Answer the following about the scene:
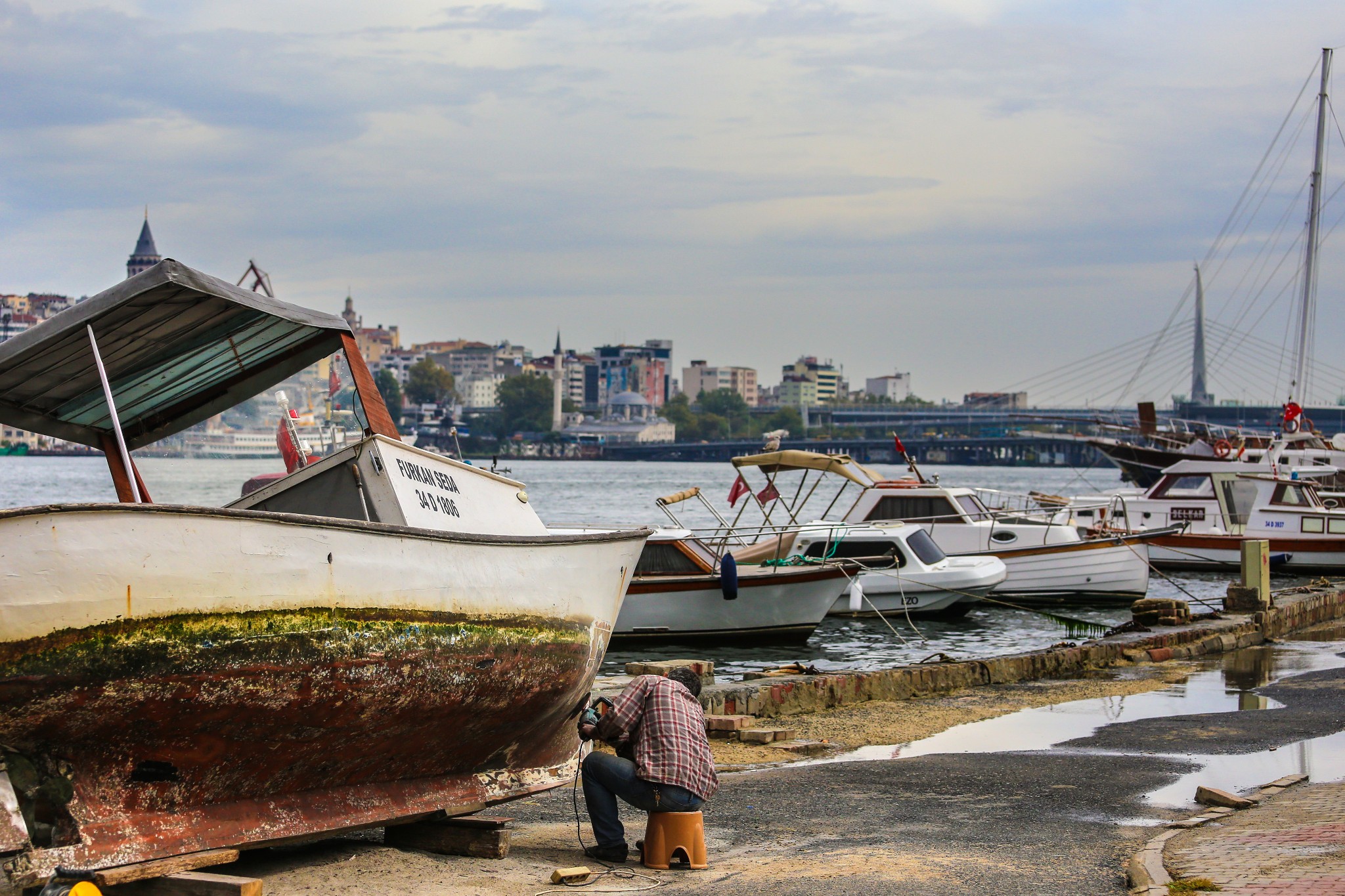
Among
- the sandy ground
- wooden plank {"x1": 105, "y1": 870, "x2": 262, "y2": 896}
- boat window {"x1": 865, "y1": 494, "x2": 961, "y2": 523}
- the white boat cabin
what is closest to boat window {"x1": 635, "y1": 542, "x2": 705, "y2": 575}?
boat window {"x1": 865, "y1": 494, "x2": 961, "y2": 523}

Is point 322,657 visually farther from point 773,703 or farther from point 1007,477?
point 1007,477

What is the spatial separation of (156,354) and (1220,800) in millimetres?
7230

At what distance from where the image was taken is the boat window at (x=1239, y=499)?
37.7 metres

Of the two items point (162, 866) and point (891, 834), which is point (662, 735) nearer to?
point (891, 834)

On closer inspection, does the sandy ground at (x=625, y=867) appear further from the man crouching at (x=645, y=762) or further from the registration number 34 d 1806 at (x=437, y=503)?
the registration number 34 d 1806 at (x=437, y=503)

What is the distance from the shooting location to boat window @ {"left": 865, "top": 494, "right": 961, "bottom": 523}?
29578mm

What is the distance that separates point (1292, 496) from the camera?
37.0m

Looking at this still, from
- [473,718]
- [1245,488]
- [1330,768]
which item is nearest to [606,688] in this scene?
[473,718]

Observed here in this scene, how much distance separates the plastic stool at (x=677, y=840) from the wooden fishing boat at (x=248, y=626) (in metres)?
1.26

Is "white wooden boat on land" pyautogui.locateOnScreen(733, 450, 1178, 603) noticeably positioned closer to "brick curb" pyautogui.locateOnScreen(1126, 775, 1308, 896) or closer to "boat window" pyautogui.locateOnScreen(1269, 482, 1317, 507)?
"boat window" pyautogui.locateOnScreen(1269, 482, 1317, 507)

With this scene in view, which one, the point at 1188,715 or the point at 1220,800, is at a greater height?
the point at 1220,800

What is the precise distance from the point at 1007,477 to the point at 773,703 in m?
145

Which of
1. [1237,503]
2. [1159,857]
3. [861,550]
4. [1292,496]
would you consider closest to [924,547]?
[861,550]

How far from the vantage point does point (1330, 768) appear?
9.89 m
